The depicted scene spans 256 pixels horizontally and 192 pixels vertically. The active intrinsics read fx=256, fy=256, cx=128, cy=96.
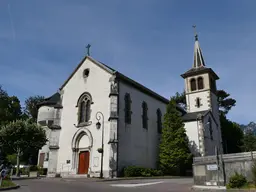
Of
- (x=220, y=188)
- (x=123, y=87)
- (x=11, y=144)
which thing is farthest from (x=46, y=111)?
(x=220, y=188)

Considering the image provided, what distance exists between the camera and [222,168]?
14.3m

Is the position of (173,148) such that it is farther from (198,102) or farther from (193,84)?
(193,84)

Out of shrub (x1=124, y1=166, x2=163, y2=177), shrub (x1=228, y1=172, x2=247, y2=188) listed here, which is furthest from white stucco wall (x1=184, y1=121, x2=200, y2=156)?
shrub (x1=228, y1=172, x2=247, y2=188)

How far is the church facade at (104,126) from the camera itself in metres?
25.0

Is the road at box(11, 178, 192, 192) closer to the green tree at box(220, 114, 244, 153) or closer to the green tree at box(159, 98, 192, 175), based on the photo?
the green tree at box(159, 98, 192, 175)

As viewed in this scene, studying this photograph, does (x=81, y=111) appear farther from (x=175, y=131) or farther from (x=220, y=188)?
(x=220, y=188)

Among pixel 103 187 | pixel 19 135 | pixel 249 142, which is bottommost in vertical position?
pixel 103 187

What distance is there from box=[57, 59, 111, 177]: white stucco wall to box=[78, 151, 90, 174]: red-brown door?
664 millimetres

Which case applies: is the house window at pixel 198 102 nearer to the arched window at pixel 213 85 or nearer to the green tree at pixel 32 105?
the arched window at pixel 213 85

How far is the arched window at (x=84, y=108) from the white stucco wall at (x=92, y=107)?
1.51 ft

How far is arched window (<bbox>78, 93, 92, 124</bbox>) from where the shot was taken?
91.2 feet

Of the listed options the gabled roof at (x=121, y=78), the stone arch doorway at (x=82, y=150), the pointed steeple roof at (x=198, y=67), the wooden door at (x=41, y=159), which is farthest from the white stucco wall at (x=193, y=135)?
the wooden door at (x=41, y=159)

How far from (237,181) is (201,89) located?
98.0 feet

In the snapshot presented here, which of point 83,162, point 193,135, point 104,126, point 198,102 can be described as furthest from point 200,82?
point 83,162
